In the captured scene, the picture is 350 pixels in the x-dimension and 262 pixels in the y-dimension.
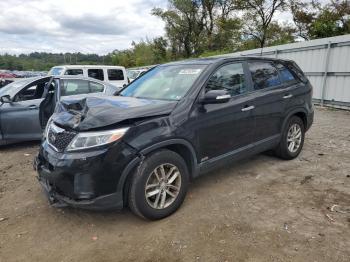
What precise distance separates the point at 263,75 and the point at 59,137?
A: 3.05 meters

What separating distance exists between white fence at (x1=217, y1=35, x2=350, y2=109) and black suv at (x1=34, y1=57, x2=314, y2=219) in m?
6.71

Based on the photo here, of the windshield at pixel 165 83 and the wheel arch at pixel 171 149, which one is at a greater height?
the windshield at pixel 165 83

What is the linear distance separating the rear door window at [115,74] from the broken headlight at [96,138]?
11.1m

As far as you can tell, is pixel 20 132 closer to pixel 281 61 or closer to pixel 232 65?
pixel 232 65

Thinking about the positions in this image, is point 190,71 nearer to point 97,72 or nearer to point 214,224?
point 214,224

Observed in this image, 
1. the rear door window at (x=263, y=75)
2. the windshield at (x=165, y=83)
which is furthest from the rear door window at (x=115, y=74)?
the rear door window at (x=263, y=75)

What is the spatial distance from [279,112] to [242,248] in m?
2.52

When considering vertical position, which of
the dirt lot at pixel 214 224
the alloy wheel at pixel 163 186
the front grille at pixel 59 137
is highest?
the front grille at pixel 59 137

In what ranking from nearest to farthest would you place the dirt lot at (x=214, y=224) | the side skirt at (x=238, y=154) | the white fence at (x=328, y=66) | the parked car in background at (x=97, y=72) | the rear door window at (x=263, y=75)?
the dirt lot at (x=214, y=224), the side skirt at (x=238, y=154), the rear door window at (x=263, y=75), the white fence at (x=328, y=66), the parked car in background at (x=97, y=72)

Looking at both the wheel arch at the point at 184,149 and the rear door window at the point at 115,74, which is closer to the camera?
the wheel arch at the point at 184,149

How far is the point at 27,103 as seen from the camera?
6.58 m

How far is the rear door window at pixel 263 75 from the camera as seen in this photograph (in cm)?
454

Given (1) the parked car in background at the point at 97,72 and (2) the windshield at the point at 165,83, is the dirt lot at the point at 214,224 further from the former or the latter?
(1) the parked car in background at the point at 97,72

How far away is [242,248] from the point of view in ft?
9.44
